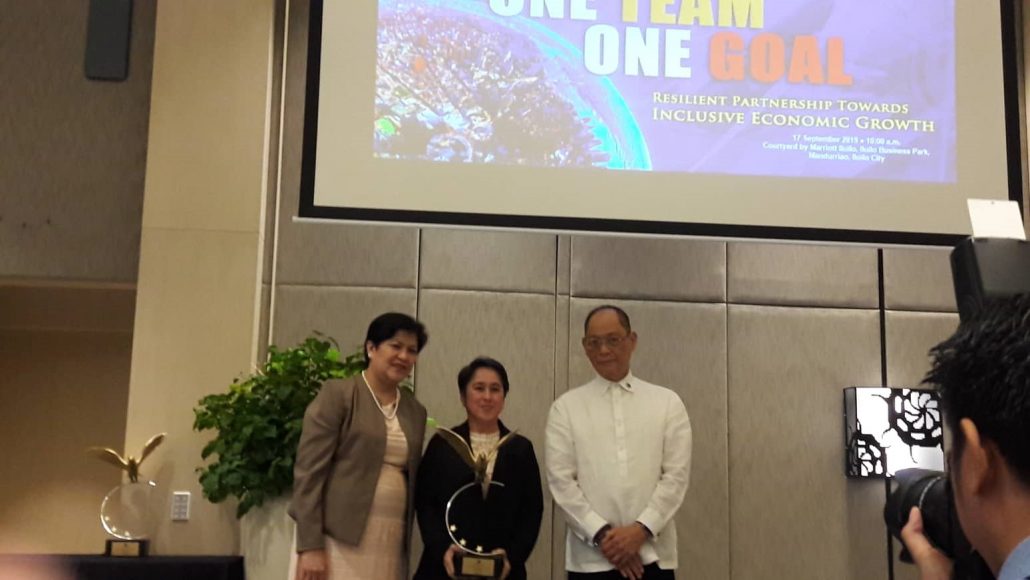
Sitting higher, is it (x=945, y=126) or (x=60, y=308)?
(x=945, y=126)

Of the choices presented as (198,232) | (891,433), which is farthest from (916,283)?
(198,232)

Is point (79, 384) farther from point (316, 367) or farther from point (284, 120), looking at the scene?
point (316, 367)

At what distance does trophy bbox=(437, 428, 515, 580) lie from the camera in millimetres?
2902

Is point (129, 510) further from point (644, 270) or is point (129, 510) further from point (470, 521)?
point (644, 270)

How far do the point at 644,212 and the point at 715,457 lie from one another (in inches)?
47.3

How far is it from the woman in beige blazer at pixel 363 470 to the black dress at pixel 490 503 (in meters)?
0.06

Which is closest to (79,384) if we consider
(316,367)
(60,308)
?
(60,308)

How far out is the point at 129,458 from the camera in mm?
3664

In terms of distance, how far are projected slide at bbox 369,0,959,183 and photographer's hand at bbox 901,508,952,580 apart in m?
2.61

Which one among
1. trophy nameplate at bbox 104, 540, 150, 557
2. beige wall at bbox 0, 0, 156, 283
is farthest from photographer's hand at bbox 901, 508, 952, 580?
beige wall at bbox 0, 0, 156, 283

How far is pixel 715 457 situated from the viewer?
4.14m

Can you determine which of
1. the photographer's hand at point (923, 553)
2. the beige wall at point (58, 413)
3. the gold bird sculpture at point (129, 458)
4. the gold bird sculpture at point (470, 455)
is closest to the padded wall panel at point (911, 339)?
the gold bird sculpture at point (470, 455)

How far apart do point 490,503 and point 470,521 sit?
0.27ft

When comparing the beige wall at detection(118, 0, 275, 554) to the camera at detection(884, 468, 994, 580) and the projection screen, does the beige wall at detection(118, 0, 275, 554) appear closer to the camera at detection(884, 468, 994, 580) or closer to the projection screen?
the projection screen
